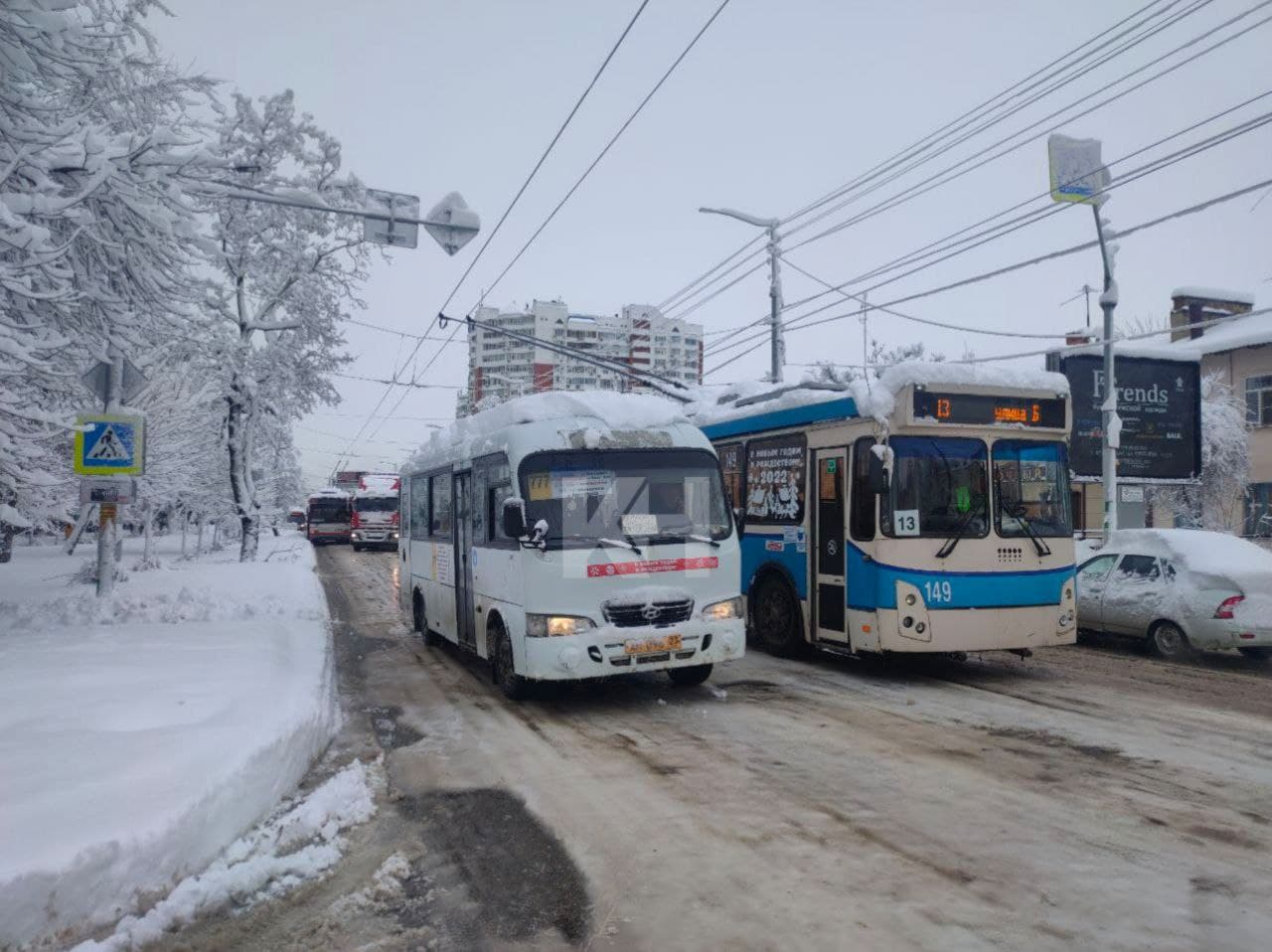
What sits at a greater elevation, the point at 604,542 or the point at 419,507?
the point at 419,507

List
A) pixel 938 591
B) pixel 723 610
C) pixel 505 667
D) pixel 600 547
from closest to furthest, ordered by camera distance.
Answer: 1. pixel 600 547
2. pixel 723 610
3. pixel 505 667
4. pixel 938 591

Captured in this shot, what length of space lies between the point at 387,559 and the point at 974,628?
96.0ft

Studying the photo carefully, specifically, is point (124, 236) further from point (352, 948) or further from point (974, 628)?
point (974, 628)

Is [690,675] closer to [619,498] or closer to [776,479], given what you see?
[619,498]

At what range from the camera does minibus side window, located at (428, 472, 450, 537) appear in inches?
481

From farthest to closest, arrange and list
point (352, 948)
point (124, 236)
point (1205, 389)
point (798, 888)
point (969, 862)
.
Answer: point (1205, 389) < point (124, 236) < point (969, 862) < point (798, 888) < point (352, 948)

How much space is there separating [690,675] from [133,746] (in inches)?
214

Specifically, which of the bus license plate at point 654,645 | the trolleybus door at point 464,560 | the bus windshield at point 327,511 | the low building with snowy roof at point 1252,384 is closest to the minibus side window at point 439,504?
the trolleybus door at point 464,560

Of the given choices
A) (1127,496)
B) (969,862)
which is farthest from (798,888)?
(1127,496)

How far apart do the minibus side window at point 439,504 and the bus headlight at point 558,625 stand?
149 inches

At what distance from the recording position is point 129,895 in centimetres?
418

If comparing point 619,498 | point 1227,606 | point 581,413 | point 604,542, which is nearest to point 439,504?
point 581,413

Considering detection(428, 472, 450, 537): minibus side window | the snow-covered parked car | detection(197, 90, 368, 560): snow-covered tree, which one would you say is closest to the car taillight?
the snow-covered parked car

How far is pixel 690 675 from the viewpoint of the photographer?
977 centimetres
